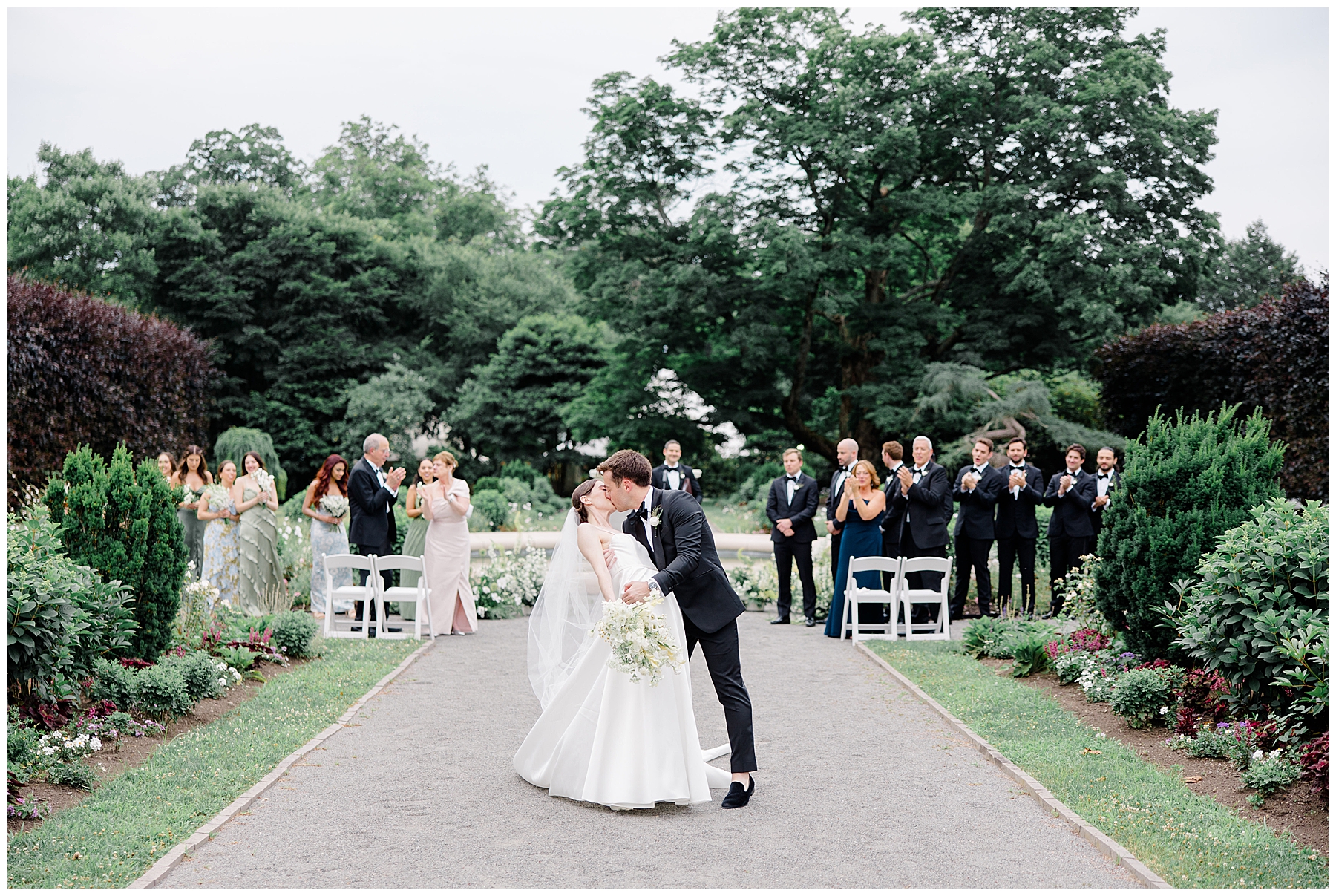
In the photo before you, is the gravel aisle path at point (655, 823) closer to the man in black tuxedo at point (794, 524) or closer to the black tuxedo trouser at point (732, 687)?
the black tuxedo trouser at point (732, 687)

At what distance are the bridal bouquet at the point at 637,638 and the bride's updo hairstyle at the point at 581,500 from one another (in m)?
1.44

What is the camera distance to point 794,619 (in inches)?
529

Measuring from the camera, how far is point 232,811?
557cm

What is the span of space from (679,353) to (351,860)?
24.2 m

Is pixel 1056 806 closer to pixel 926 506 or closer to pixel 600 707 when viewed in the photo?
pixel 600 707

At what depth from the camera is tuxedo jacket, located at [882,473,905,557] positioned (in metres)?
12.5

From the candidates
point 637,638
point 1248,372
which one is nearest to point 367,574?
point 637,638

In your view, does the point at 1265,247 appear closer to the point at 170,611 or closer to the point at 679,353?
the point at 679,353

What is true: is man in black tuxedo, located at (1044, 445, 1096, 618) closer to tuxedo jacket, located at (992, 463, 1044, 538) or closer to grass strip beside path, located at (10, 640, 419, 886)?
tuxedo jacket, located at (992, 463, 1044, 538)

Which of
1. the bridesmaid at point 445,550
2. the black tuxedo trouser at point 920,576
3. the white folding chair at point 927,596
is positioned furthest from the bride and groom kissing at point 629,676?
the black tuxedo trouser at point 920,576

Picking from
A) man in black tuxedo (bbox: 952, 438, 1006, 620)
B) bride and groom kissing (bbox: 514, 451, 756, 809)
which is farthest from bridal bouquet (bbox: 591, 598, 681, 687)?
man in black tuxedo (bbox: 952, 438, 1006, 620)

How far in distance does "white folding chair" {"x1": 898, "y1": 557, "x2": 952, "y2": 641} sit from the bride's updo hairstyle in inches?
177

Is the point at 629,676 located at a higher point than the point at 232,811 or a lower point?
higher

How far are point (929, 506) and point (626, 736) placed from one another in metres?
7.28
